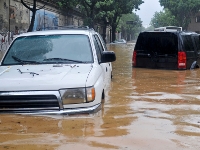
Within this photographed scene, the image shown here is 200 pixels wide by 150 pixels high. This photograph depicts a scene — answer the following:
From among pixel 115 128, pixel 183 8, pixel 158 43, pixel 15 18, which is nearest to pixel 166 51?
pixel 158 43

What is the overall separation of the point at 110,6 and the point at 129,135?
3529cm

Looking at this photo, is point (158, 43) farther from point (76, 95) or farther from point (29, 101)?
point (29, 101)

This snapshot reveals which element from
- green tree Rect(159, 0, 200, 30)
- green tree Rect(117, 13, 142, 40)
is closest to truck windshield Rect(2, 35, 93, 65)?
green tree Rect(159, 0, 200, 30)

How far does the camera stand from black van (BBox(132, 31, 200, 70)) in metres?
13.1

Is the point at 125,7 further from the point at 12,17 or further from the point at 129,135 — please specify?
the point at 129,135

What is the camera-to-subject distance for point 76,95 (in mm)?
5301

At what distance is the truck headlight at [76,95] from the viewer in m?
5.26

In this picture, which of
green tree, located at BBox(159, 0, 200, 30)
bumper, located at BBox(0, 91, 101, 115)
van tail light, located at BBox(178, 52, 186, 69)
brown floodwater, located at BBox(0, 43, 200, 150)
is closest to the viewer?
brown floodwater, located at BBox(0, 43, 200, 150)

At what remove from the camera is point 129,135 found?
5.16 metres

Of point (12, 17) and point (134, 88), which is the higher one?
point (12, 17)

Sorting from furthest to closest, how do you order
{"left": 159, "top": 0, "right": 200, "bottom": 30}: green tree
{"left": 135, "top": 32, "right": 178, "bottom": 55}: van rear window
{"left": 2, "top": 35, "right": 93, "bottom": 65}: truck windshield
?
{"left": 159, "top": 0, "right": 200, "bottom": 30}: green tree < {"left": 135, "top": 32, "right": 178, "bottom": 55}: van rear window < {"left": 2, "top": 35, "right": 93, "bottom": 65}: truck windshield

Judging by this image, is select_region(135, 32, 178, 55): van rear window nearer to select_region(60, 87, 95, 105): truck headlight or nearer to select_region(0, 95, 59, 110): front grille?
select_region(60, 87, 95, 105): truck headlight

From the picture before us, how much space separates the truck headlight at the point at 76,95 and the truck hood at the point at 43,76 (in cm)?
7

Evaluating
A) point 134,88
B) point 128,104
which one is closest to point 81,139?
point 128,104
